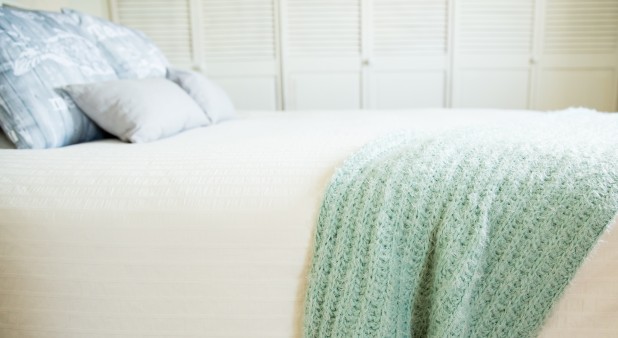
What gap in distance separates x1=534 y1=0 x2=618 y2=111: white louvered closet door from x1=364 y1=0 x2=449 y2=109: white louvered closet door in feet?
1.94

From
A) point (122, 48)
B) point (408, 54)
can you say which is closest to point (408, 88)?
point (408, 54)

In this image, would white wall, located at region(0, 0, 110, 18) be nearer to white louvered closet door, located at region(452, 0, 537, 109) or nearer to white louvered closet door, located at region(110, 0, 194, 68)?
white louvered closet door, located at region(110, 0, 194, 68)

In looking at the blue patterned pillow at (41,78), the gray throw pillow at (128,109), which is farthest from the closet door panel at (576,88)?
the blue patterned pillow at (41,78)

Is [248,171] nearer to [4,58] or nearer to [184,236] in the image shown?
[184,236]

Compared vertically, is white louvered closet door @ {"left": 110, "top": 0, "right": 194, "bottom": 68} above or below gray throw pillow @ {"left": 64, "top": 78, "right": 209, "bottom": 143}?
above

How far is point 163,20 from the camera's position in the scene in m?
2.85

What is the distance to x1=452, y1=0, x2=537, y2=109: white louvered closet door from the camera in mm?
2738

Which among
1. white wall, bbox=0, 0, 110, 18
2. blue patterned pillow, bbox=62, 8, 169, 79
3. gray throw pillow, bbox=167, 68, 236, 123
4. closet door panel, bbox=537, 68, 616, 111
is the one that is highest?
white wall, bbox=0, 0, 110, 18

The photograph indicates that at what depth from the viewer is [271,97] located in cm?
291

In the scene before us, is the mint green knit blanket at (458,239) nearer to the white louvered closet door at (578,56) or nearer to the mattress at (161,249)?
the mattress at (161,249)

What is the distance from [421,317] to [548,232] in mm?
247

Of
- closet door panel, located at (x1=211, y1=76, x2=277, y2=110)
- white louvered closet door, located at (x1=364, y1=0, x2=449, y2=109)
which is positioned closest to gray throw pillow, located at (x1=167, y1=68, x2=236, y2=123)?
closet door panel, located at (x1=211, y1=76, x2=277, y2=110)

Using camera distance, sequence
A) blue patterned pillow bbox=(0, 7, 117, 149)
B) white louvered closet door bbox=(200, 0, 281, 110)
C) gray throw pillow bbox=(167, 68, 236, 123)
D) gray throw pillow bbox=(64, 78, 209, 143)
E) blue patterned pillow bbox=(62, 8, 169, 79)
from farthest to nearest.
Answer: white louvered closet door bbox=(200, 0, 281, 110), gray throw pillow bbox=(167, 68, 236, 123), blue patterned pillow bbox=(62, 8, 169, 79), gray throw pillow bbox=(64, 78, 209, 143), blue patterned pillow bbox=(0, 7, 117, 149)

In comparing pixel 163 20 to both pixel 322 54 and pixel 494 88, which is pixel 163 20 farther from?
pixel 494 88
